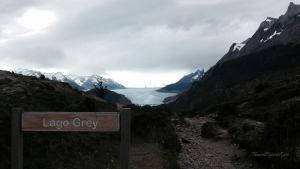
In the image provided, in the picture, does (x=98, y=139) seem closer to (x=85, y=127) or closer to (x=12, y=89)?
(x=12, y=89)

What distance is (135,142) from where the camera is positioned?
21.6 meters

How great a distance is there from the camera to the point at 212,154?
22.3 meters

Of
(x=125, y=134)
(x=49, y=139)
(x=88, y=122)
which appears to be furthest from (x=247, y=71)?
(x=88, y=122)

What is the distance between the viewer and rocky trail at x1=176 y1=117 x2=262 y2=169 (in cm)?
1942

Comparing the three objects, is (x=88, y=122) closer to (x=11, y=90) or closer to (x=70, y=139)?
(x=70, y=139)

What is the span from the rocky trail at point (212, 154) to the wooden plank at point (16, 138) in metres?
8.96

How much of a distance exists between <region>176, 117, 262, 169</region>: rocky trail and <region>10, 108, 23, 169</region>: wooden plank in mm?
8957

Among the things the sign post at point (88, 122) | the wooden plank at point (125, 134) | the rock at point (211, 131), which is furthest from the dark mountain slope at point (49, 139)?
the rock at point (211, 131)

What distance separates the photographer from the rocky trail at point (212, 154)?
765 inches

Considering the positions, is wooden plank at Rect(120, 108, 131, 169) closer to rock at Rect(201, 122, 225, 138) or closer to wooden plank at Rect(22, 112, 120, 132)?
wooden plank at Rect(22, 112, 120, 132)

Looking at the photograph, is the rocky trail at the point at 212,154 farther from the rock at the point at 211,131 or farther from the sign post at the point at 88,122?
the sign post at the point at 88,122

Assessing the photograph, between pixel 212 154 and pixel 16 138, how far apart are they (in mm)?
12747

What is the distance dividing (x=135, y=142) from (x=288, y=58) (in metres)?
150

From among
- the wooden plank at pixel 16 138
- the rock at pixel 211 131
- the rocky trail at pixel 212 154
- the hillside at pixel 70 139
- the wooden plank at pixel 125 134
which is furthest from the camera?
the rock at pixel 211 131
